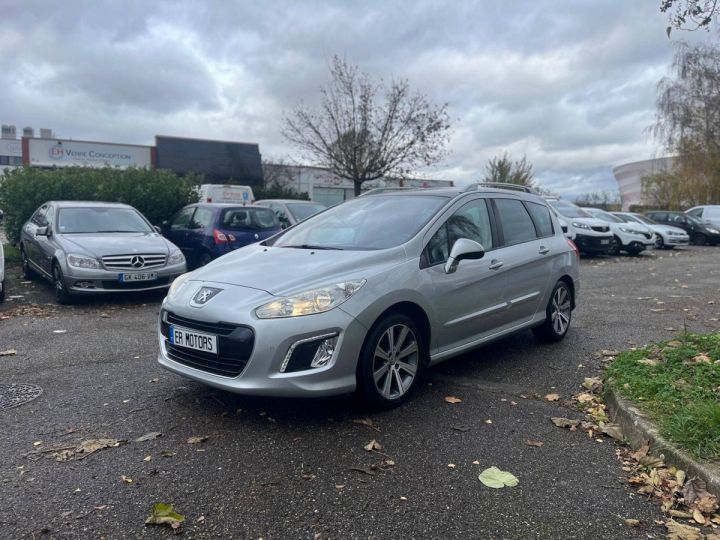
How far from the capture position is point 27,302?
28.5 ft

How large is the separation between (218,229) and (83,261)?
9.67 feet

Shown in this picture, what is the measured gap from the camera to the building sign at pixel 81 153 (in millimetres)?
32125

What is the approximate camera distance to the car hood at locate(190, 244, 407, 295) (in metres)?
4.04

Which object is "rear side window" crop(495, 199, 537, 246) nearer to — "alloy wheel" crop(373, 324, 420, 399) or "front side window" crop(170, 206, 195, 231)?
"alloy wheel" crop(373, 324, 420, 399)

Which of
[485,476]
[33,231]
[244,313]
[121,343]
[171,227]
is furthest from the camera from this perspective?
[171,227]

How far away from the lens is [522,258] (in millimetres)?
5602

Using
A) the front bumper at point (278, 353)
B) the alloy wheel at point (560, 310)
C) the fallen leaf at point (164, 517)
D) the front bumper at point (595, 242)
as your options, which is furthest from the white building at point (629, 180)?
the fallen leaf at point (164, 517)

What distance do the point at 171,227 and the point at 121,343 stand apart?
6272mm

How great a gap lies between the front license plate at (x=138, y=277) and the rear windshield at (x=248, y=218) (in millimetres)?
2541

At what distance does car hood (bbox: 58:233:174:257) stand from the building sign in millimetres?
24939

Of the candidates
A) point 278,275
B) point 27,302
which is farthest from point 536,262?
point 27,302

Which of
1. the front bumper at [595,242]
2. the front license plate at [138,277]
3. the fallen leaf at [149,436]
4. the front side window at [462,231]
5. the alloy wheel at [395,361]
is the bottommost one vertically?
the fallen leaf at [149,436]

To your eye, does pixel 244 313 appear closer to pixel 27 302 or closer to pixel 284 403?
pixel 284 403

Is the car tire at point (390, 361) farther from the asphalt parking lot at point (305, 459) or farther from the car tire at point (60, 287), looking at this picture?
the car tire at point (60, 287)
